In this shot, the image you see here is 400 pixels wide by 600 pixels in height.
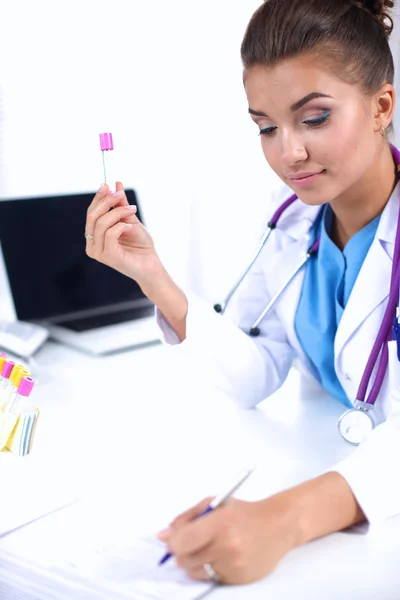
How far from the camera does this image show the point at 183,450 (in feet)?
3.32

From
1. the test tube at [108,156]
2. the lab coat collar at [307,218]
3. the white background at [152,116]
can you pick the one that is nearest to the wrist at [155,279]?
the test tube at [108,156]

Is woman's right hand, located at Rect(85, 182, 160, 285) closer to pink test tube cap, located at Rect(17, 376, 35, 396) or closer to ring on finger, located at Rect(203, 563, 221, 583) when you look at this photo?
pink test tube cap, located at Rect(17, 376, 35, 396)

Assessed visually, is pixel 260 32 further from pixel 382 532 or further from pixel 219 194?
pixel 219 194

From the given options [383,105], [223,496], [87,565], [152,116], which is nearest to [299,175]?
[383,105]

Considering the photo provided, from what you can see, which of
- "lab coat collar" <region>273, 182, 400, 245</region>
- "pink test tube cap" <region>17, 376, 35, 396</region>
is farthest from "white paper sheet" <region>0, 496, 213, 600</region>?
"lab coat collar" <region>273, 182, 400, 245</region>

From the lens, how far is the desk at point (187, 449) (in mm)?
724

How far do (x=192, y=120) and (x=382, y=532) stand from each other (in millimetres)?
1369

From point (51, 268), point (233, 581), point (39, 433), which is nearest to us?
point (233, 581)

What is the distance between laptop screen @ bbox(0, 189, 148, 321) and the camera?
5.04ft

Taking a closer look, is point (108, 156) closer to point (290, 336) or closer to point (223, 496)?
point (290, 336)

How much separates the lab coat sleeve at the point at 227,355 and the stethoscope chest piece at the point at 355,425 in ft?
0.66

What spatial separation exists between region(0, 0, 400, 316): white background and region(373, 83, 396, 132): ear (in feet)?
2.47

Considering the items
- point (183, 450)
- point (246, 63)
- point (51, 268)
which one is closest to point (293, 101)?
point (246, 63)

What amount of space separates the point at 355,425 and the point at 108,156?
552 millimetres
